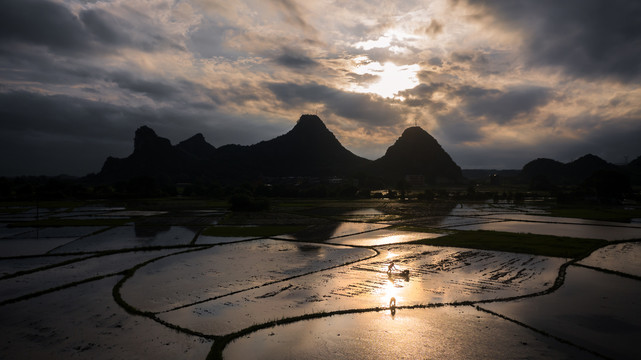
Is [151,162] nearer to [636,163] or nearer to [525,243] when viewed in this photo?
[525,243]

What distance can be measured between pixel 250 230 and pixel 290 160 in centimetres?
14523

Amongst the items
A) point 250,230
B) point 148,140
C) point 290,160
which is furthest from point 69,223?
point 148,140

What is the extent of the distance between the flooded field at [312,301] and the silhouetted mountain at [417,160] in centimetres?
13945

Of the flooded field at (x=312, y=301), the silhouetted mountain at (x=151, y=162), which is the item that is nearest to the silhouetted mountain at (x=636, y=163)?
the flooded field at (x=312, y=301)

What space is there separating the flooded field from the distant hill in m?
130

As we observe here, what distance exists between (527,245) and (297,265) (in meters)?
16.9

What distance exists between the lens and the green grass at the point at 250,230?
31.5 metres

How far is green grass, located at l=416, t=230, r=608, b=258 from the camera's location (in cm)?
2294

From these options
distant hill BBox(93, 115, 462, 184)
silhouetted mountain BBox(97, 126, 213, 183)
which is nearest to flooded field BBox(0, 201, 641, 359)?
distant hill BBox(93, 115, 462, 184)

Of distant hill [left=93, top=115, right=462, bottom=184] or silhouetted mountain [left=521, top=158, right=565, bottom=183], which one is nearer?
distant hill [left=93, top=115, right=462, bottom=184]

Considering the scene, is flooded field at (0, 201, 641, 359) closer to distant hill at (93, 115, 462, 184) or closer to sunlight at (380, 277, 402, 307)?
sunlight at (380, 277, 402, 307)

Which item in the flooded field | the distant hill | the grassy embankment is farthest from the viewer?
the distant hill

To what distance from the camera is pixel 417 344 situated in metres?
10.8

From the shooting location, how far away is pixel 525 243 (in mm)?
25672
